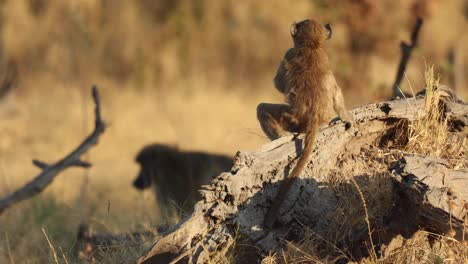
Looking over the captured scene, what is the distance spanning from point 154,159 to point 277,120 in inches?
180

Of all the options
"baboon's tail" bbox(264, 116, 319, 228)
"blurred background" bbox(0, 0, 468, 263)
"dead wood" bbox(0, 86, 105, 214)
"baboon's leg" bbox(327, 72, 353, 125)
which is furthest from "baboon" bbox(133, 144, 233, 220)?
"baboon's tail" bbox(264, 116, 319, 228)

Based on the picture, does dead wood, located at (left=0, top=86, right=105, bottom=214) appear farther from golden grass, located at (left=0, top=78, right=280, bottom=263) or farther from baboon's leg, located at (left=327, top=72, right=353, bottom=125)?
baboon's leg, located at (left=327, top=72, right=353, bottom=125)

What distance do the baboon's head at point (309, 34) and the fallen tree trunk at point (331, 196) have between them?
622 millimetres

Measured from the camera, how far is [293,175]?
4078 mm

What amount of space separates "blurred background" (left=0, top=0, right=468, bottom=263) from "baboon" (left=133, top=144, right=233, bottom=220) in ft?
4.69

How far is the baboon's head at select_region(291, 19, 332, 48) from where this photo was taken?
4.86m

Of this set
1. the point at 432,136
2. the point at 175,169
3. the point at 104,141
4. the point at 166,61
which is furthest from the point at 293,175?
the point at 166,61

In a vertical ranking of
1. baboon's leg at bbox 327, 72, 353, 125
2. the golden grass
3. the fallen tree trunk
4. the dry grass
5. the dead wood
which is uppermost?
baboon's leg at bbox 327, 72, 353, 125

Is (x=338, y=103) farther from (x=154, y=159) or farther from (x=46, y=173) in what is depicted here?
(x=154, y=159)

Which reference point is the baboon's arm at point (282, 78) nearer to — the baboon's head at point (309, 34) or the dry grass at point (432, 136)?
the baboon's head at point (309, 34)

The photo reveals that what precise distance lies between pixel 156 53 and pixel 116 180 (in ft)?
17.3

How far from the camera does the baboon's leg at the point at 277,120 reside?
471 cm

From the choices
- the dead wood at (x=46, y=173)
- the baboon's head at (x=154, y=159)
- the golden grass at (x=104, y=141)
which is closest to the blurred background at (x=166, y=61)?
the golden grass at (x=104, y=141)

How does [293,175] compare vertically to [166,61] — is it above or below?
above
